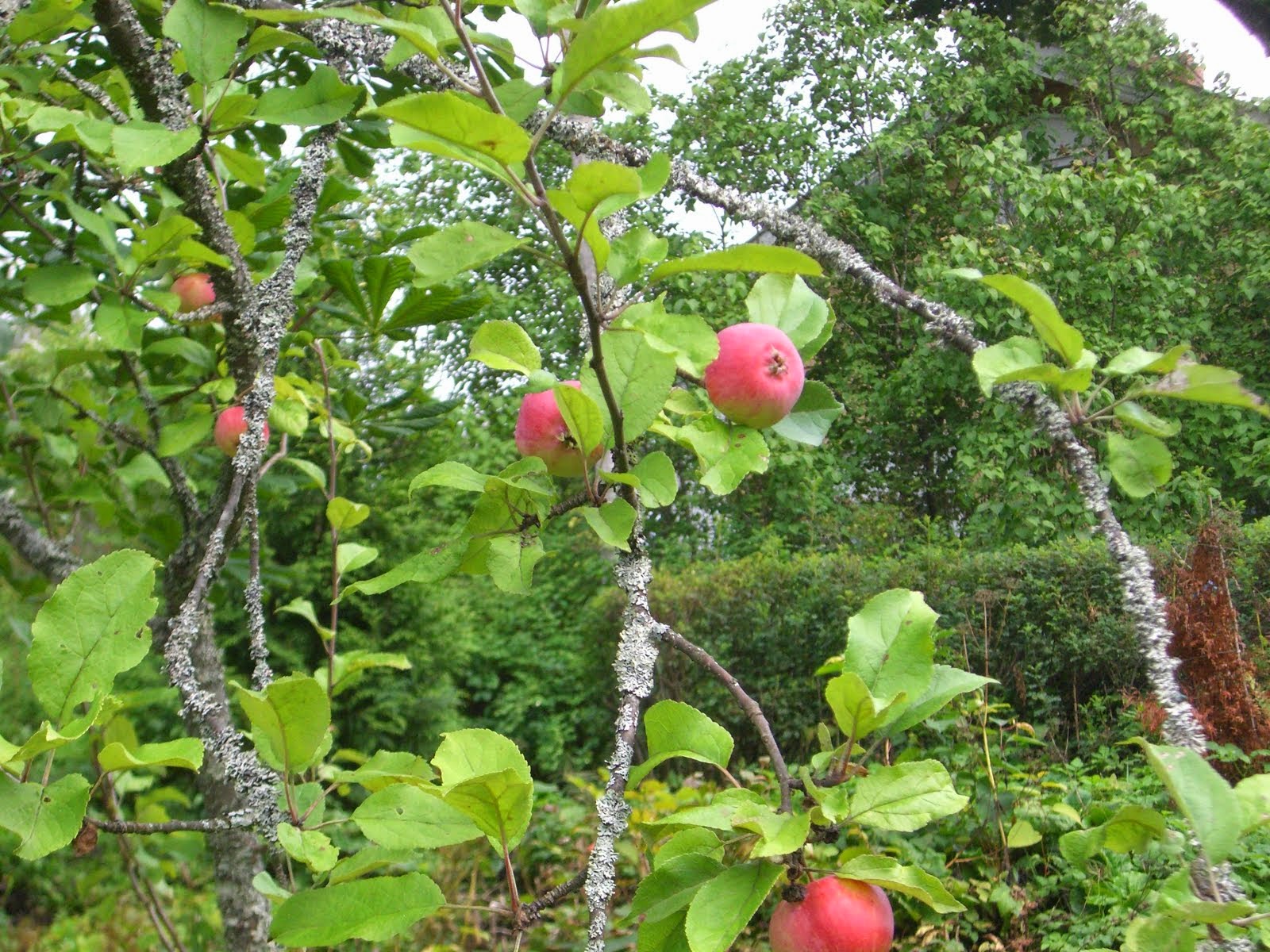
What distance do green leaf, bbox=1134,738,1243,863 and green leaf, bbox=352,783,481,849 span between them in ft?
1.10

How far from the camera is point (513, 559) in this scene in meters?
0.55

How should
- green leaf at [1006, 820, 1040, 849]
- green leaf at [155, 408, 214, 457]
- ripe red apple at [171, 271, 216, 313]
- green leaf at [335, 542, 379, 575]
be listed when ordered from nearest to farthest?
green leaf at [335, 542, 379, 575], green leaf at [155, 408, 214, 457], ripe red apple at [171, 271, 216, 313], green leaf at [1006, 820, 1040, 849]

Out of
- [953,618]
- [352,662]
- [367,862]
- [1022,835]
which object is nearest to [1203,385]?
[367,862]

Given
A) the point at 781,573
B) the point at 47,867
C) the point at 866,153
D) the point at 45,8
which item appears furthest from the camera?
the point at 866,153

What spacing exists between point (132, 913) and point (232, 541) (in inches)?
118

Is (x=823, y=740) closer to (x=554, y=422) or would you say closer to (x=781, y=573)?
(x=554, y=422)

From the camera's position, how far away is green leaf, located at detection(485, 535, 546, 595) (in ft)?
1.77

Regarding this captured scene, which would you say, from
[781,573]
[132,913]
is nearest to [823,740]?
[132,913]

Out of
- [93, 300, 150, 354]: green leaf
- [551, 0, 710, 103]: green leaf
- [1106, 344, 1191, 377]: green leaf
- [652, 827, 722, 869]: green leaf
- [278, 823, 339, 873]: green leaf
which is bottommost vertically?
[278, 823, 339, 873]: green leaf

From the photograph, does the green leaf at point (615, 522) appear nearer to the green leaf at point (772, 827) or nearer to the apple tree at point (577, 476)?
the apple tree at point (577, 476)

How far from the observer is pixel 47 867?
3744 mm

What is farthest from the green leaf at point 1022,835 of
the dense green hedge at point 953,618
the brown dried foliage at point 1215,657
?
the dense green hedge at point 953,618

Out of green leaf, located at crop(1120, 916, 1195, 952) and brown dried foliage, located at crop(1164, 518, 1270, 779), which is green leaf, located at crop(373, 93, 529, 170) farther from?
brown dried foliage, located at crop(1164, 518, 1270, 779)

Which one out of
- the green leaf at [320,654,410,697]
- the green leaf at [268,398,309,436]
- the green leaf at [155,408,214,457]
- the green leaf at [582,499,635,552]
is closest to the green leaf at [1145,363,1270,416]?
the green leaf at [582,499,635,552]
